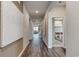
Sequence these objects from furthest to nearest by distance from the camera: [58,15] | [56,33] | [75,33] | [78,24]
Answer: [56,33] → [58,15] → [75,33] → [78,24]

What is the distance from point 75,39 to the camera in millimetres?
2219

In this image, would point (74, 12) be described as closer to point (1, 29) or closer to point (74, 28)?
point (74, 28)

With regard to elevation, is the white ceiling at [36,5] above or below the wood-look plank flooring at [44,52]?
above

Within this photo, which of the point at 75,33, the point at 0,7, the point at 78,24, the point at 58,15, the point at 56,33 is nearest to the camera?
the point at 78,24

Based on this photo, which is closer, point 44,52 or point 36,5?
point 44,52

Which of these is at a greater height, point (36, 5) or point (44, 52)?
point (36, 5)

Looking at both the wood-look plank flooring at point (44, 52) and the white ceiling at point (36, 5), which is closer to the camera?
the wood-look plank flooring at point (44, 52)

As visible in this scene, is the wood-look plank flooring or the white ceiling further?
the white ceiling

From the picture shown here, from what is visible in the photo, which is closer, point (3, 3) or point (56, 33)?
point (3, 3)

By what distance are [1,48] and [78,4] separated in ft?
5.66

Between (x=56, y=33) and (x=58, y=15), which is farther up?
(x=58, y=15)

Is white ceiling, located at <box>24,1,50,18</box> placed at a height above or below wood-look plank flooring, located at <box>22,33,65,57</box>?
above

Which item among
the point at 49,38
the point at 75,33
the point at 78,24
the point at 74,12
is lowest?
the point at 49,38

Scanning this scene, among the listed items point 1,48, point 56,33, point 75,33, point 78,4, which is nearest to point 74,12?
point 78,4
